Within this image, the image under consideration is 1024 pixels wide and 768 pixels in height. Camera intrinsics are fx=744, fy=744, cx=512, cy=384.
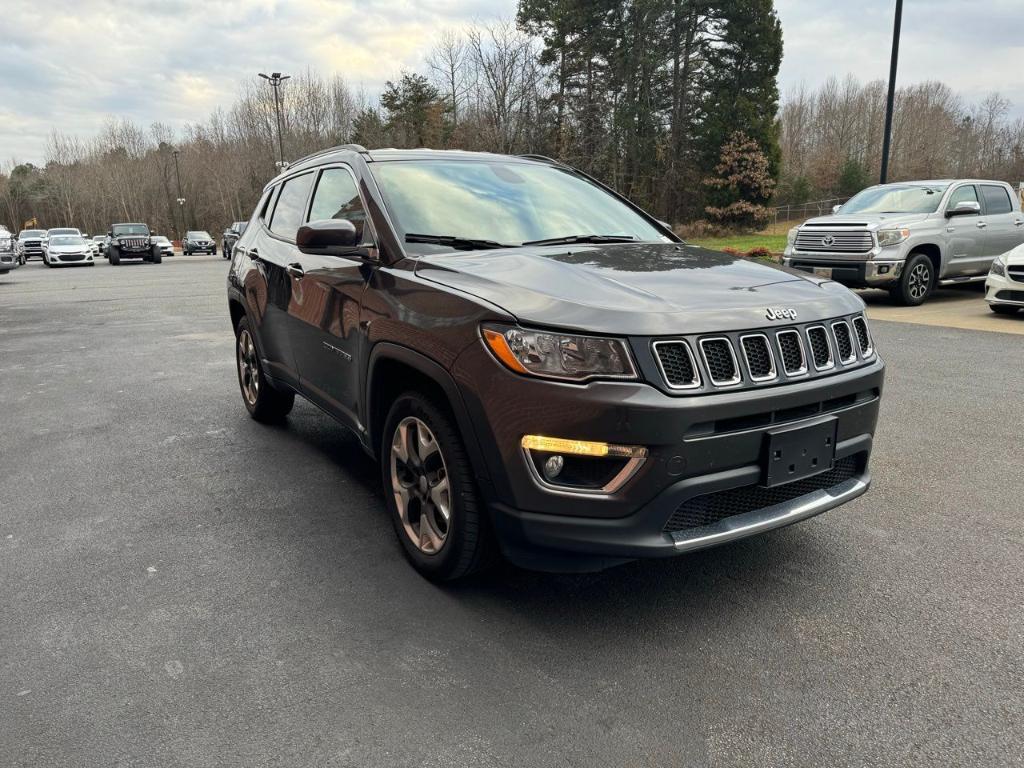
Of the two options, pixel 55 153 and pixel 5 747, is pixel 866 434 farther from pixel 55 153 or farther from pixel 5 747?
pixel 55 153

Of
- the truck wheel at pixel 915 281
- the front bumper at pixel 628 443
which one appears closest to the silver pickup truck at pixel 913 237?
the truck wheel at pixel 915 281

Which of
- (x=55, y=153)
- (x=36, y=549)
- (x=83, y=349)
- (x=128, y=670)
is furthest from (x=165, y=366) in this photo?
(x=55, y=153)

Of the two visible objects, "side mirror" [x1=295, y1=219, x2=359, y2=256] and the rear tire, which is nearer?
"side mirror" [x1=295, y1=219, x2=359, y2=256]

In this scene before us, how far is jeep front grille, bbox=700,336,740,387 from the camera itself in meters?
2.45

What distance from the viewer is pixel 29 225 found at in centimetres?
8794

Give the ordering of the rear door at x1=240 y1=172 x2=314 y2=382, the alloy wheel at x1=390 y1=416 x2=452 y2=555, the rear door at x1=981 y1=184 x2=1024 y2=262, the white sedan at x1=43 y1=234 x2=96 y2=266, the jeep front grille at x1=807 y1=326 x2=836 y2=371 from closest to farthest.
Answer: the jeep front grille at x1=807 y1=326 x2=836 y2=371 < the alloy wheel at x1=390 y1=416 x2=452 y2=555 < the rear door at x1=240 y1=172 x2=314 y2=382 < the rear door at x1=981 y1=184 x2=1024 y2=262 < the white sedan at x1=43 y1=234 x2=96 y2=266

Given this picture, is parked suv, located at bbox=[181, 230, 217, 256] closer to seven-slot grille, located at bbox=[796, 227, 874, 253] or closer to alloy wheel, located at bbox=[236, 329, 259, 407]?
seven-slot grille, located at bbox=[796, 227, 874, 253]

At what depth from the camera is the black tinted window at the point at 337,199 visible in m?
3.69

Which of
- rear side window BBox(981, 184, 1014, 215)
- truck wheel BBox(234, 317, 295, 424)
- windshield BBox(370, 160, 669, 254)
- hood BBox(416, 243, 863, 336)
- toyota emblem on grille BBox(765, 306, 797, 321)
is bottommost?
truck wheel BBox(234, 317, 295, 424)

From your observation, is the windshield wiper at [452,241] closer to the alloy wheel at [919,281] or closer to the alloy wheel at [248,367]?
the alloy wheel at [248,367]

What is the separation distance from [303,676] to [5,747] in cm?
84

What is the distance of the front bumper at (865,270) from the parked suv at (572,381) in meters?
9.00

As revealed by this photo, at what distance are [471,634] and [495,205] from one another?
207 centimetres

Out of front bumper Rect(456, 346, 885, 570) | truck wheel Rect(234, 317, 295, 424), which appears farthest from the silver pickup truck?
front bumper Rect(456, 346, 885, 570)
